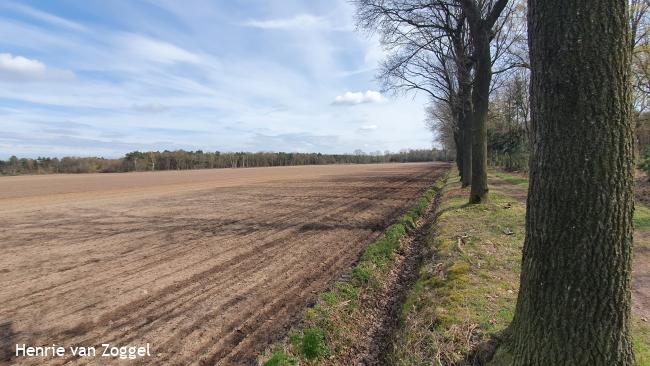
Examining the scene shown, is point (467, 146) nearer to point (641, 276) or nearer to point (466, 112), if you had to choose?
point (466, 112)

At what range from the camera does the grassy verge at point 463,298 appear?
442 centimetres

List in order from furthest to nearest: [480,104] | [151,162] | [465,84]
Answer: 1. [151,162]
2. [465,84]
3. [480,104]

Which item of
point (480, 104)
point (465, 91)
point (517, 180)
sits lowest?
point (517, 180)

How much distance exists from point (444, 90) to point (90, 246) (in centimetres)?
2317

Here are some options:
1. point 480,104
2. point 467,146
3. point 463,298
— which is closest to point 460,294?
point 463,298

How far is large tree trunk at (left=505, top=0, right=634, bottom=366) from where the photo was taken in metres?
2.73

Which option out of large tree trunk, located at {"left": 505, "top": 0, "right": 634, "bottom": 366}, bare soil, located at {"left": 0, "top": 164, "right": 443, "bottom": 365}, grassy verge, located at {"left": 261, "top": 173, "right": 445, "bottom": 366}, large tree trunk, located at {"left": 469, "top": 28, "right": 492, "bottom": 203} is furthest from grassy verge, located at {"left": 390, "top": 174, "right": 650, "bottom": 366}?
large tree trunk, located at {"left": 469, "top": 28, "right": 492, "bottom": 203}

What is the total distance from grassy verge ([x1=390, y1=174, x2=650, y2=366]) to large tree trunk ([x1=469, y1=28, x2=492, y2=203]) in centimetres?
328

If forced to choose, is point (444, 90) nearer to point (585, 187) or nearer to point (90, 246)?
point (90, 246)

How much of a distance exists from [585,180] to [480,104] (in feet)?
38.0

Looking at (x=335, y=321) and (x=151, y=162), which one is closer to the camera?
(x=335, y=321)

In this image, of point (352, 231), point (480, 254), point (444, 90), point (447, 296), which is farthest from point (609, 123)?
point (444, 90)

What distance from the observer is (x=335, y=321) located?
5961 mm

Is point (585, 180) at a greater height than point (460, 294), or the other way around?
point (585, 180)
